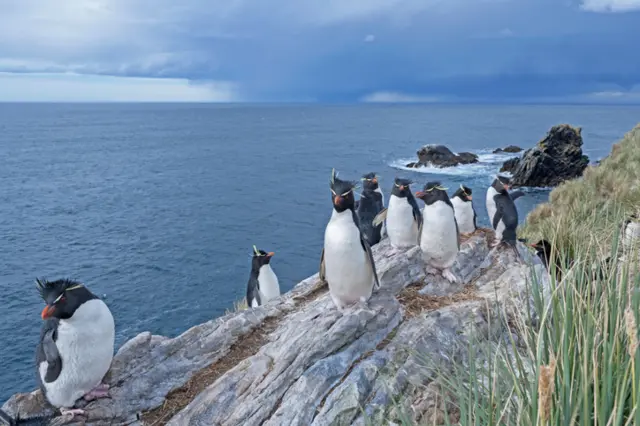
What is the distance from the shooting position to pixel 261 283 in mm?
13109

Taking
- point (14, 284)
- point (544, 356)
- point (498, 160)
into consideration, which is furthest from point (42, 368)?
point (498, 160)

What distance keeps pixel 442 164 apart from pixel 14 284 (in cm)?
4353

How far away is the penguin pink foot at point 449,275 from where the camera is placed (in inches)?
337

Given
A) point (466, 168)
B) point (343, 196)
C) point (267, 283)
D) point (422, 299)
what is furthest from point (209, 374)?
point (466, 168)

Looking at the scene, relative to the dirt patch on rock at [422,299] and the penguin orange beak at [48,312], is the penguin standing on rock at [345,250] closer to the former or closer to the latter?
the dirt patch on rock at [422,299]

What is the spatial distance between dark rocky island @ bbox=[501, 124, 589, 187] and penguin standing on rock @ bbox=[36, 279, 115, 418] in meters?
44.1

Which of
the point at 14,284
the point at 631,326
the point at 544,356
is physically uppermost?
the point at 631,326

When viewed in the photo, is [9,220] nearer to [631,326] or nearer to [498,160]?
[631,326]

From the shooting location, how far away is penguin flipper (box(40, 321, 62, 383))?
18.9ft

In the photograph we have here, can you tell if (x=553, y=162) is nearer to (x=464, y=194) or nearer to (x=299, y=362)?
(x=464, y=194)

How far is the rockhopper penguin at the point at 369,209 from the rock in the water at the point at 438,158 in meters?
46.8

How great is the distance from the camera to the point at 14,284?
2705 centimetres

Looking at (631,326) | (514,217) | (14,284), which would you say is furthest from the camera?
(14,284)

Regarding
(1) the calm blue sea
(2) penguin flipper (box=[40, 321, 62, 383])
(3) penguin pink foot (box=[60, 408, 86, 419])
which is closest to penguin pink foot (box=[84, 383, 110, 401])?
(3) penguin pink foot (box=[60, 408, 86, 419])
